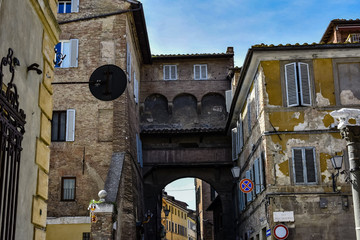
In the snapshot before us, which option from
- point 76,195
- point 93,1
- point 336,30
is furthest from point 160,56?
point 76,195

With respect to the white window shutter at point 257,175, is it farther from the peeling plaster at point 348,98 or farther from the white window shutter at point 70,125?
the white window shutter at point 70,125

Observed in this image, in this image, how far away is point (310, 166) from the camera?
18172 mm

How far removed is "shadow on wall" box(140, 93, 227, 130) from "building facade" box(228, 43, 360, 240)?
1067 cm

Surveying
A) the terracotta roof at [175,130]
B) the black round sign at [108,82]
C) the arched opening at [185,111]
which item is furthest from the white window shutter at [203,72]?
the black round sign at [108,82]

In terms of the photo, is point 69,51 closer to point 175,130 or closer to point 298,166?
point 175,130

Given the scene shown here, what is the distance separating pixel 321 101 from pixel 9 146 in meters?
14.1

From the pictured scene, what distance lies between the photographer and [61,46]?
78.1 feet

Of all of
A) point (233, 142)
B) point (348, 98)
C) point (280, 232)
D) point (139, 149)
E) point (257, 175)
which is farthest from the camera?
point (233, 142)

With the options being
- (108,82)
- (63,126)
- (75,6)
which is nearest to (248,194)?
(63,126)

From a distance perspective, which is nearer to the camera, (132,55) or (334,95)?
(334,95)

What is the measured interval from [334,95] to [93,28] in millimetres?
11052

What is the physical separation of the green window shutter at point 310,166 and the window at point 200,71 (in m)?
14.0

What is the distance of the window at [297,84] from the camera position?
61.6ft

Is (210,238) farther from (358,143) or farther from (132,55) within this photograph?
(358,143)
